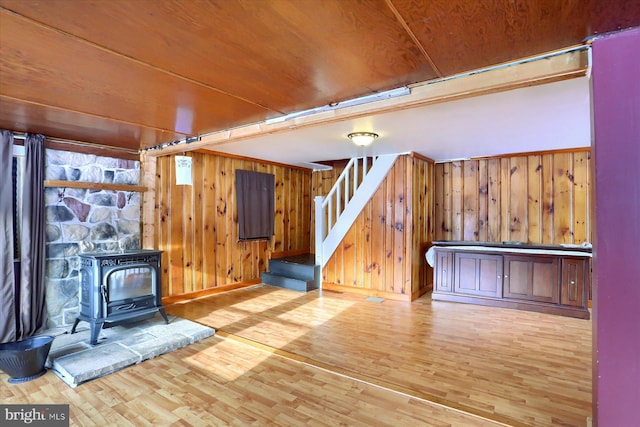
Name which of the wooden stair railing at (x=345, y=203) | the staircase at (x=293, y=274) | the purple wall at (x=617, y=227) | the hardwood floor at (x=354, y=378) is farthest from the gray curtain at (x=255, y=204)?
the purple wall at (x=617, y=227)

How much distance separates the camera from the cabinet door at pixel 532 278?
4.23 metres

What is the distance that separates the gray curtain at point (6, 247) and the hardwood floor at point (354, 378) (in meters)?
0.86

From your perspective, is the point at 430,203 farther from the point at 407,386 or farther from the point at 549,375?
the point at 407,386

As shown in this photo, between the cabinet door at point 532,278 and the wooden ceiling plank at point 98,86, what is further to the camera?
the cabinet door at point 532,278

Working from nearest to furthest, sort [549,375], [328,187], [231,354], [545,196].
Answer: [549,375], [231,354], [545,196], [328,187]

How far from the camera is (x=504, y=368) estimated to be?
273 cm

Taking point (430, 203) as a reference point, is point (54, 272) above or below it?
below

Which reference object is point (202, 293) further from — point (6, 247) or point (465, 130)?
point (465, 130)

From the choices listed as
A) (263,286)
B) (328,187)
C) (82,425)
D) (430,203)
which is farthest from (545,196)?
(82,425)

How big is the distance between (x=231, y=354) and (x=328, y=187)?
441 cm

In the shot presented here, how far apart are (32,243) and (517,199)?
6170 mm

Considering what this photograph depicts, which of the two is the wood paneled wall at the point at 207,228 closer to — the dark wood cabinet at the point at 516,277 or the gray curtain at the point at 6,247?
the gray curtain at the point at 6,247

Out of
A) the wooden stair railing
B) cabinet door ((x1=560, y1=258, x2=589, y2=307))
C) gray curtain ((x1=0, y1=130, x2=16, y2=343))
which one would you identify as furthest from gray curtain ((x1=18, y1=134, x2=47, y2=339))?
cabinet door ((x1=560, y1=258, x2=589, y2=307))

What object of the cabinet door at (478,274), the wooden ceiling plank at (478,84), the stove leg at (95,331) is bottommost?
the stove leg at (95,331)
